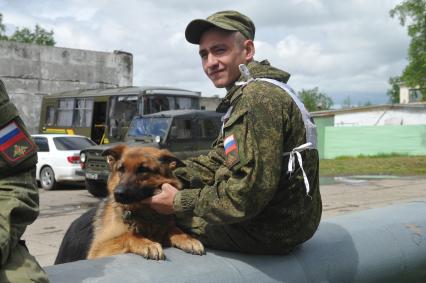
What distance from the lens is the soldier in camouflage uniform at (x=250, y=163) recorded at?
256 centimetres

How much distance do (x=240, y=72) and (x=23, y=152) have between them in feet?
4.33

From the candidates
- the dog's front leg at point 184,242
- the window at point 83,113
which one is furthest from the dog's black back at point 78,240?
the window at point 83,113

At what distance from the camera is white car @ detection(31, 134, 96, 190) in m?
15.2

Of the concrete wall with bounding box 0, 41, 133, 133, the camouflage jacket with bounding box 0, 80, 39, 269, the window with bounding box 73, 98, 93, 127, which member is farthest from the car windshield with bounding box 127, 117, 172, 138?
the concrete wall with bounding box 0, 41, 133, 133

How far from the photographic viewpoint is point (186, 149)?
12.9m

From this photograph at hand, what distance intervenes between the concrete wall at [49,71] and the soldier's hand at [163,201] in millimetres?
26052

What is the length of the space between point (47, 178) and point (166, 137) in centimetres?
486

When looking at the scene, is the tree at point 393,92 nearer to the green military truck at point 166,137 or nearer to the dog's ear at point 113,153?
the green military truck at point 166,137

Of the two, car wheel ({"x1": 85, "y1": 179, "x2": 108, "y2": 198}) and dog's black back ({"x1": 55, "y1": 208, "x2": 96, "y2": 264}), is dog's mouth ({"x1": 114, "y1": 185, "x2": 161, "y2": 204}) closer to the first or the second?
dog's black back ({"x1": 55, "y1": 208, "x2": 96, "y2": 264})

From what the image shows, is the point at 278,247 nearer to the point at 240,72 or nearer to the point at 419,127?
the point at 240,72

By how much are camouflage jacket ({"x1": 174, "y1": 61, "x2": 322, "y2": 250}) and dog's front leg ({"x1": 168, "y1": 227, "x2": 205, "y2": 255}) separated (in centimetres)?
14

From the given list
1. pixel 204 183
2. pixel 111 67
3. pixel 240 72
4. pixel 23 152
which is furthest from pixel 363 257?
pixel 111 67

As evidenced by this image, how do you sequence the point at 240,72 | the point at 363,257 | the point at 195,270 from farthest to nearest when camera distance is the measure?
the point at 363,257 → the point at 240,72 → the point at 195,270

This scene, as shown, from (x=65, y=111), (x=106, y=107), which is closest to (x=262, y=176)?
(x=106, y=107)
